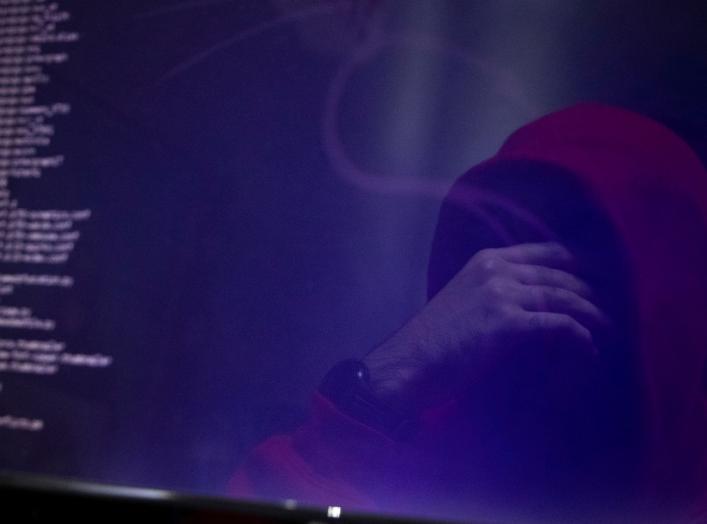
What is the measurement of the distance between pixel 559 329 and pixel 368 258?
26 centimetres

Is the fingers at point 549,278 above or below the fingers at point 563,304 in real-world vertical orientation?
above

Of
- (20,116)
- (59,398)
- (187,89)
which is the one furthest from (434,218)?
(20,116)

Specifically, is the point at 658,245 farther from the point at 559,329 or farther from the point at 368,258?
the point at 368,258

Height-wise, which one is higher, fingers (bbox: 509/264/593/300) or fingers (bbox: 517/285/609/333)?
fingers (bbox: 509/264/593/300)

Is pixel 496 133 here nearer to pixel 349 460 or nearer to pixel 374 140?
pixel 374 140

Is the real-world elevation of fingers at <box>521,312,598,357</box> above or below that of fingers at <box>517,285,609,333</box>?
below

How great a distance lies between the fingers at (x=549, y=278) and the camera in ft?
2.93

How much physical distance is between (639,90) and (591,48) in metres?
0.08

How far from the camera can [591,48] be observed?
37.0 inches

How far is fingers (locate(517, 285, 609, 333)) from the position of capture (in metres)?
0.88

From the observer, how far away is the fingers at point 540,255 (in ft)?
2.97

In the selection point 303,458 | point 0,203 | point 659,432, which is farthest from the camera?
point 0,203

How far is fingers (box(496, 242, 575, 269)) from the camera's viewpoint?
904 mm

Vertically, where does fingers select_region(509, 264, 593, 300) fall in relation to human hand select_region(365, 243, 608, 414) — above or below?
above
